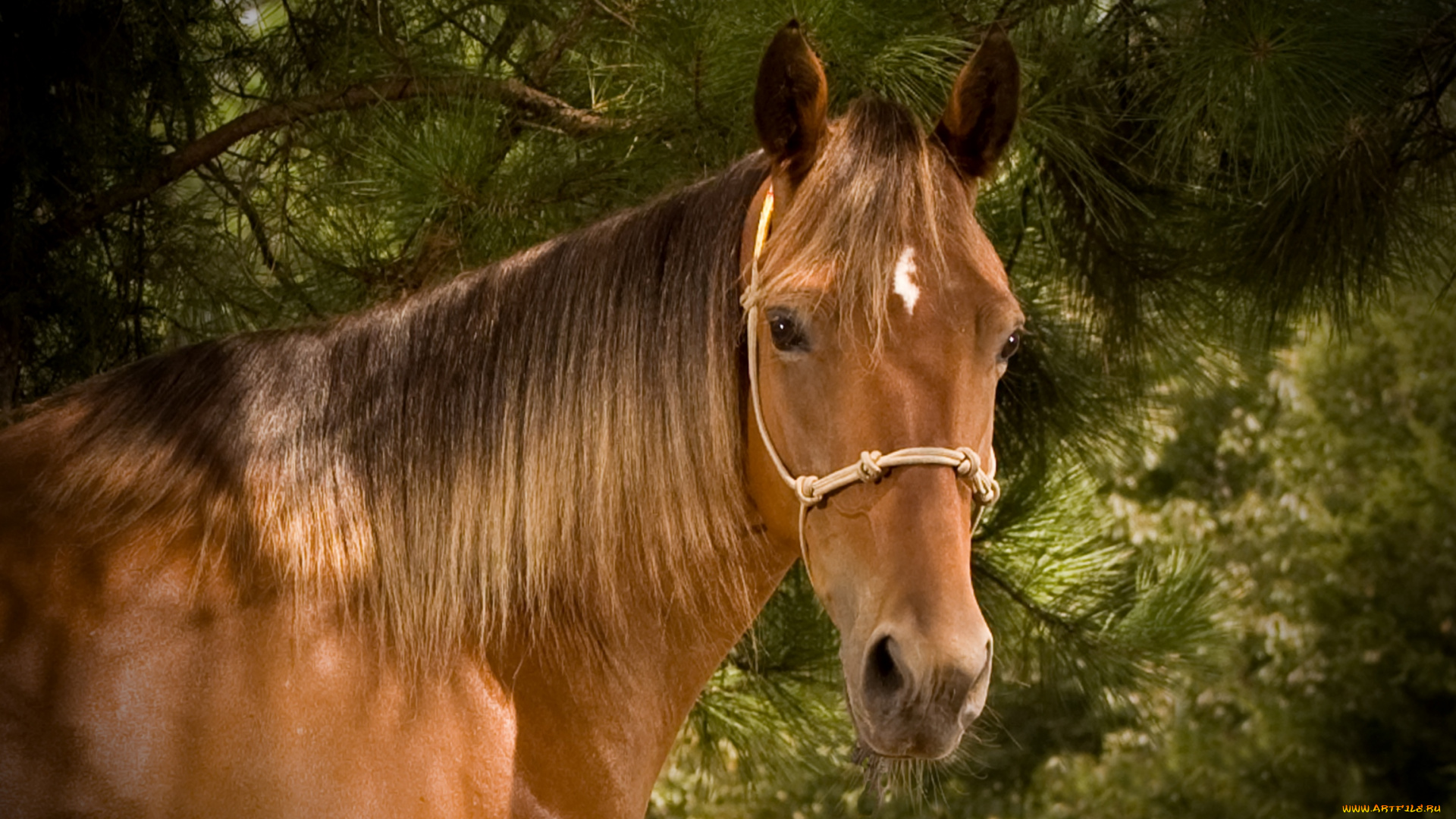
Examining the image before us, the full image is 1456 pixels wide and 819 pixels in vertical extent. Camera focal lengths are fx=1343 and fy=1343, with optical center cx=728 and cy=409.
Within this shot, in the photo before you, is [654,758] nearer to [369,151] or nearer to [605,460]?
[605,460]

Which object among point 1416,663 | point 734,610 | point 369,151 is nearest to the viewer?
point 734,610

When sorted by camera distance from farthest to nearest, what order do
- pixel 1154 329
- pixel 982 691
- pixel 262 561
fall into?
1. pixel 1154 329
2. pixel 262 561
3. pixel 982 691

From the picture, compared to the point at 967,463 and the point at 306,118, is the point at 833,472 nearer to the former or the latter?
the point at 967,463

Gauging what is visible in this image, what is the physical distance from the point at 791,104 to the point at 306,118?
150cm

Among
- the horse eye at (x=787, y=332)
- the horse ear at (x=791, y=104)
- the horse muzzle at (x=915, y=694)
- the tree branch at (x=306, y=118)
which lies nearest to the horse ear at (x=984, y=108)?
the horse ear at (x=791, y=104)

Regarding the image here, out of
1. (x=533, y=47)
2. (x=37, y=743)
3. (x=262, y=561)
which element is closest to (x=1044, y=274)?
(x=533, y=47)

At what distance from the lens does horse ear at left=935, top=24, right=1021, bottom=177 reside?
187 cm

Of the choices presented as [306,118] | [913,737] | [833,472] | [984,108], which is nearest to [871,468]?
[833,472]

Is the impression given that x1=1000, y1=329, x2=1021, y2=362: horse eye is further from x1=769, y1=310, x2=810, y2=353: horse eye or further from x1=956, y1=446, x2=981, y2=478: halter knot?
x1=769, y1=310, x2=810, y2=353: horse eye

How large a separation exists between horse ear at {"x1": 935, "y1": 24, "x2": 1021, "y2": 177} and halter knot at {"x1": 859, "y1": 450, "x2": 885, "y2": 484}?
50 cm

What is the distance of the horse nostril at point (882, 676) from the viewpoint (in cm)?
156

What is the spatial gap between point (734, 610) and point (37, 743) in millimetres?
890

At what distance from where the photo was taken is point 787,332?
1.72 m

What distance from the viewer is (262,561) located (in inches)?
68.2
